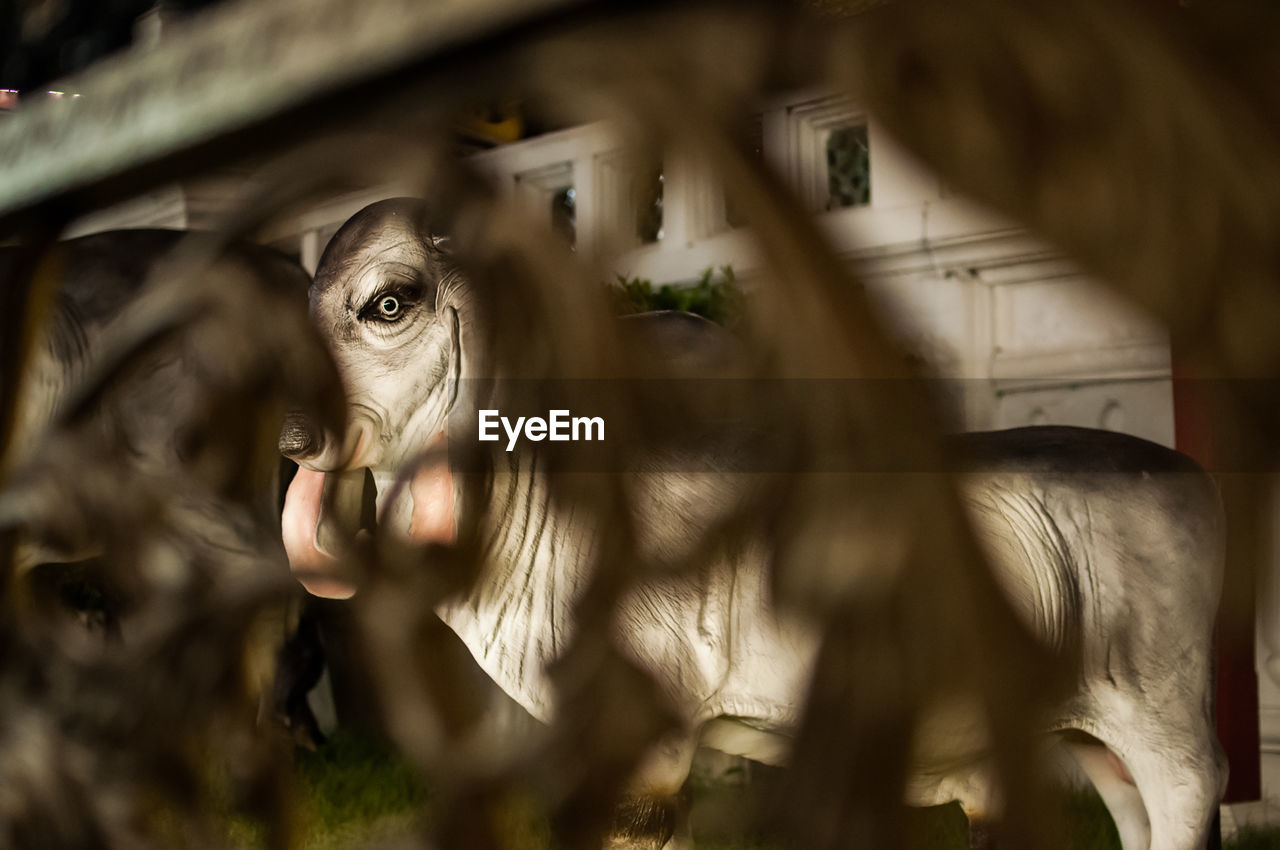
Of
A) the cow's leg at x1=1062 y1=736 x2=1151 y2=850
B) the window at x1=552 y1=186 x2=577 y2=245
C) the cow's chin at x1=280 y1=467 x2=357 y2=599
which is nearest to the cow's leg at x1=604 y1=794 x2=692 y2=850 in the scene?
the cow's chin at x1=280 y1=467 x2=357 y2=599

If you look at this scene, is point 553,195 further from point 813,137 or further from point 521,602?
point 521,602

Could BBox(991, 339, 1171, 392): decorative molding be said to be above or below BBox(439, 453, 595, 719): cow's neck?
above

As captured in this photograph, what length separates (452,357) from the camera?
0.49 metres

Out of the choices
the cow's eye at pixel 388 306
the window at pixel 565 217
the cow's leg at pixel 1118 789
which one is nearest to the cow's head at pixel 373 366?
the cow's eye at pixel 388 306

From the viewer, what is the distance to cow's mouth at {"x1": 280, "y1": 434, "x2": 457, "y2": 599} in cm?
36

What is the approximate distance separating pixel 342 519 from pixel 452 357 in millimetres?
91

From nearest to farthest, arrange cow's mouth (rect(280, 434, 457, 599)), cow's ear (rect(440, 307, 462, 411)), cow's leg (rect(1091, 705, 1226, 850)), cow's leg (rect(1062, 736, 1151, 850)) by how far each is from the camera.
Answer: cow's mouth (rect(280, 434, 457, 599)) < cow's ear (rect(440, 307, 462, 411)) < cow's leg (rect(1091, 705, 1226, 850)) < cow's leg (rect(1062, 736, 1151, 850))

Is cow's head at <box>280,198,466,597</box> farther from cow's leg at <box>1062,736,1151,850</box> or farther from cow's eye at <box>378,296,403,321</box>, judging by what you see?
cow's leg at <box>1062,736,1151,850</box>

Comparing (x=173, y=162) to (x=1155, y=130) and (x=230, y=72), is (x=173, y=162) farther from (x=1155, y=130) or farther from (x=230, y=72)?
(x=1155, y=130)

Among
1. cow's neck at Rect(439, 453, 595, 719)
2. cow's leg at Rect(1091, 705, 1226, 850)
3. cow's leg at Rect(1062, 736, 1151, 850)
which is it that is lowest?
cow's leg at Rect(1062, 736, 1151, 850)

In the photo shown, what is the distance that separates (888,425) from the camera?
0.78 feet

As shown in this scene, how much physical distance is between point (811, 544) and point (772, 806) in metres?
0.05

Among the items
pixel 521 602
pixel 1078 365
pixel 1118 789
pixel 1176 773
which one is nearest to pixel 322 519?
pixel 521 602

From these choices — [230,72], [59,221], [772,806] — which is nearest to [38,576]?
[59,221]
